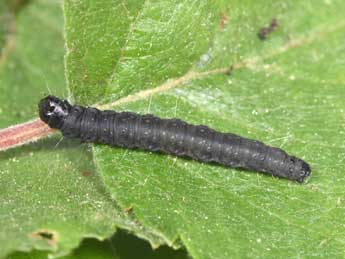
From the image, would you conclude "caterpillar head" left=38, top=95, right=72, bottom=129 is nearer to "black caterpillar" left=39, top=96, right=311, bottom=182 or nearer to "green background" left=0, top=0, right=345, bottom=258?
"black caterpillar" left=39, top=96, right=311, bottom=182

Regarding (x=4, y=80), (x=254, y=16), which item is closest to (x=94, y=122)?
(x=254, y=16)

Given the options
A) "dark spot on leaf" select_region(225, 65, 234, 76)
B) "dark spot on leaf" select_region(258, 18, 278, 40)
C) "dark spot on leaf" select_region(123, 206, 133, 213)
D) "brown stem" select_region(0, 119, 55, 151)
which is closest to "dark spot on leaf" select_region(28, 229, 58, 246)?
"dark spot on leaf" select_region(123, 206, 133, 213)

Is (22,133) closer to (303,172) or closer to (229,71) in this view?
(229,71)

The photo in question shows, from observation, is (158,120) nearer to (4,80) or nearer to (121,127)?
(121,127)

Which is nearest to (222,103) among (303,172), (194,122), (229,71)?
(194,122)

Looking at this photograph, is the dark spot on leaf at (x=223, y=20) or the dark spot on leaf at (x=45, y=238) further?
the dark spot on leaf at (x=223, y=20)

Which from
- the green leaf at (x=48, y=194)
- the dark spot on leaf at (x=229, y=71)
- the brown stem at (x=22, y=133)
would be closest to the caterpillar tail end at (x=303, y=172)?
the dark spot on leaf at (x=229, y=71)

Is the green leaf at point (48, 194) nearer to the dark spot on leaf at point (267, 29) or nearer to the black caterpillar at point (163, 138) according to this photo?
the black caterpillar at point (163, 138)
